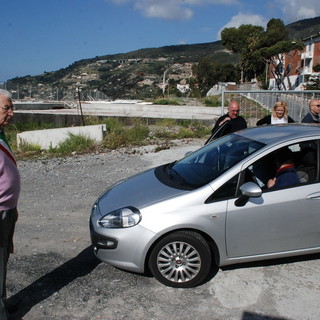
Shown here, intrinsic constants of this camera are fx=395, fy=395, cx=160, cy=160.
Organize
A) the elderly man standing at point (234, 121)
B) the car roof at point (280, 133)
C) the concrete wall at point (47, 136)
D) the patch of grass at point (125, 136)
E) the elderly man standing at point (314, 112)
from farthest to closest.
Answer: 1. the patch of grass at point (125, 136)
2. the concrete wall at point (47, 136)
3. the elderly man standing at point (234, 121)
4. the elderly man standing at point (314, 112)
5. the car roof at point (280, 133)

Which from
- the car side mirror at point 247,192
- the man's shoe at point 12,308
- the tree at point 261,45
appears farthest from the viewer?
the tree at point 261,45

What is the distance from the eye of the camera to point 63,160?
1109 cm

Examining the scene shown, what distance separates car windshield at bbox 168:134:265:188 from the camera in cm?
423

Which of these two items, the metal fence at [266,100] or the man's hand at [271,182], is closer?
the man's hand at [271,182]

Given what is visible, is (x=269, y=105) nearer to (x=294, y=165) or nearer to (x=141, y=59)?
(x=294, y=165)

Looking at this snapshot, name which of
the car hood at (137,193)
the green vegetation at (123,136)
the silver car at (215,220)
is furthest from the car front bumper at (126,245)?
the green vegetation at (123,136)

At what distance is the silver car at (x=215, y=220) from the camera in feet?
12.6

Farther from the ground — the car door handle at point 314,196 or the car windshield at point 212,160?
the car windshield at point 212,160

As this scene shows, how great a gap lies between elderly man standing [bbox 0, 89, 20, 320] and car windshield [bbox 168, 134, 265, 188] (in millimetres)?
1778

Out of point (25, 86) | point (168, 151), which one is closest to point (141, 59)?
point (25, 86)

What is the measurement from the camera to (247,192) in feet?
12.2

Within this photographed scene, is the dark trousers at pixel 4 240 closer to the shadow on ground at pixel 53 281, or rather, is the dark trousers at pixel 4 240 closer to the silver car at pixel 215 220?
the shadow on ground at pixel 53 281

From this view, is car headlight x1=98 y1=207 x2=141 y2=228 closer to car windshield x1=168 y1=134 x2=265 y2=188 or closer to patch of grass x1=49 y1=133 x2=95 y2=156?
car windshield x1=168 y1=134 x2=265 y2=188

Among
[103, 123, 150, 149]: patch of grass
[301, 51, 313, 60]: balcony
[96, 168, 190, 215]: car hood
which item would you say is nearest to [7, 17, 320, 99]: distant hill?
[301, 51, 313, 60]: balcony
